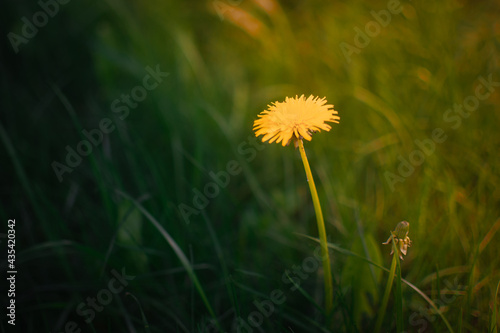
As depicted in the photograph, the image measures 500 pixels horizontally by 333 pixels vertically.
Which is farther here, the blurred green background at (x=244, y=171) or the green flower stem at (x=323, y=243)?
the blurred green background at (x=244, y=171)

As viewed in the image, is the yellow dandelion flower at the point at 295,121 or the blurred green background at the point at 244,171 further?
the blurred green background at the point at 244,171

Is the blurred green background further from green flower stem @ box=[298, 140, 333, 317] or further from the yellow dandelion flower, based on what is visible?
the yellow dandelion flower

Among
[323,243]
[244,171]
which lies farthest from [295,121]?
[244,171]

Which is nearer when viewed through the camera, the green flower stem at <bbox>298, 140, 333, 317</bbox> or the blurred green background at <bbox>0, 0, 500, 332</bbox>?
the green flower stem at <bbox>298, 140, 333, 317</bbox>

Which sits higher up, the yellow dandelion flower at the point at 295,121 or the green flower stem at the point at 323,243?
the yellow dandelion flower at the point at 295,121

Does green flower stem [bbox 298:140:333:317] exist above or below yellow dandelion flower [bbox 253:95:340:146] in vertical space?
below

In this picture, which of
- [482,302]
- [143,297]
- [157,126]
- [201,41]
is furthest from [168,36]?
[482,302]

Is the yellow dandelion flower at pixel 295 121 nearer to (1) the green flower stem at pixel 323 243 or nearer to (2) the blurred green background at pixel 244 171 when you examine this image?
(1) the green flower stem at pixel 323 243

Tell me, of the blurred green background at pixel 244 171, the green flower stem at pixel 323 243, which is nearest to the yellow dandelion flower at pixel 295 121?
the green flower stem at pixel 323 243

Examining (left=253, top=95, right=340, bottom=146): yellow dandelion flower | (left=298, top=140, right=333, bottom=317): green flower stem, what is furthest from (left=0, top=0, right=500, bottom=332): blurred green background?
(left=253, top=95, right=340, bottom=146): yellow dandelion flower
